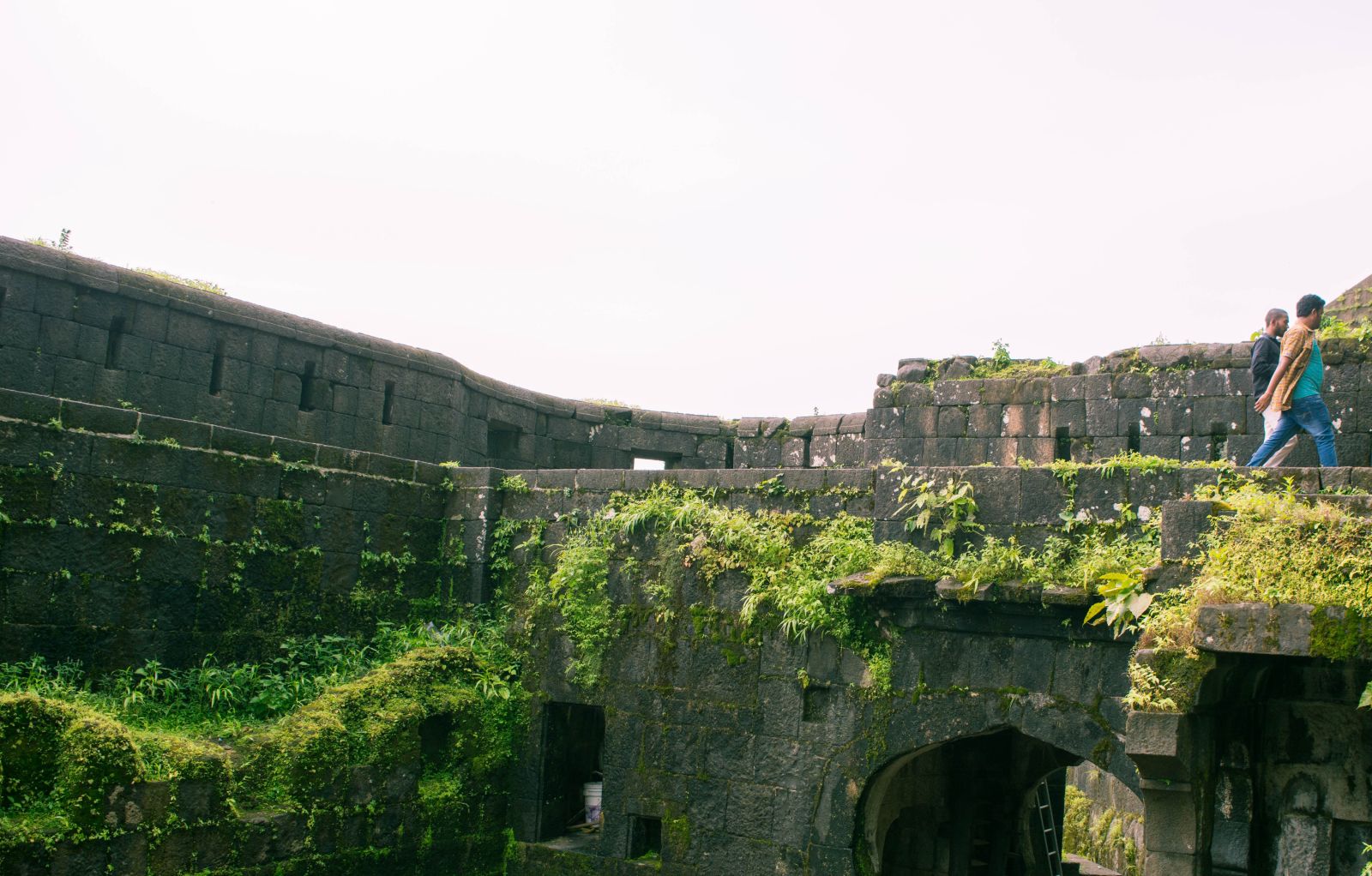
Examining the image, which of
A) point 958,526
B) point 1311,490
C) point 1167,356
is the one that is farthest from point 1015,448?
point 1311,490

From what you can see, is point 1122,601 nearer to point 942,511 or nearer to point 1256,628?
point 1256,628

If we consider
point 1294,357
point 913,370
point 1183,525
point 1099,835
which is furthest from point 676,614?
point 1099,835

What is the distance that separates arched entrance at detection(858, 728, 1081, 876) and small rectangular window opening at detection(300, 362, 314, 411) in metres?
6.98

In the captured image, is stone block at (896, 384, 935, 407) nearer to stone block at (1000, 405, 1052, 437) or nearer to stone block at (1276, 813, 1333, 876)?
stone block at (1000, 405, 1052, 437)

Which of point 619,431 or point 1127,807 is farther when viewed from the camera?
point 1127,807

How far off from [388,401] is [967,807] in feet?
24.4

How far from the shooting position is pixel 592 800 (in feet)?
39.9

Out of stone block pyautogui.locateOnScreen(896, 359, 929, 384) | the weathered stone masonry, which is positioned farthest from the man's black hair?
stone block pyautogui.locateOnScreen(896, 359, 929, 384)

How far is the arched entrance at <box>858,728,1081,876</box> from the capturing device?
41.5 feet

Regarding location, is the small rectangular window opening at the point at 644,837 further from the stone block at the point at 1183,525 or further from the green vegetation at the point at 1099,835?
the green vegetation at the point at 1099,835

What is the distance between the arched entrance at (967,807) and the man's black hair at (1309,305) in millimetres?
4870

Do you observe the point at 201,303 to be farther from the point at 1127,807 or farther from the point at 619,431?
the point at 1127,807

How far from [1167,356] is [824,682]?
4.40 meters

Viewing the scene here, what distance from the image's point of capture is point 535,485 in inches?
490
